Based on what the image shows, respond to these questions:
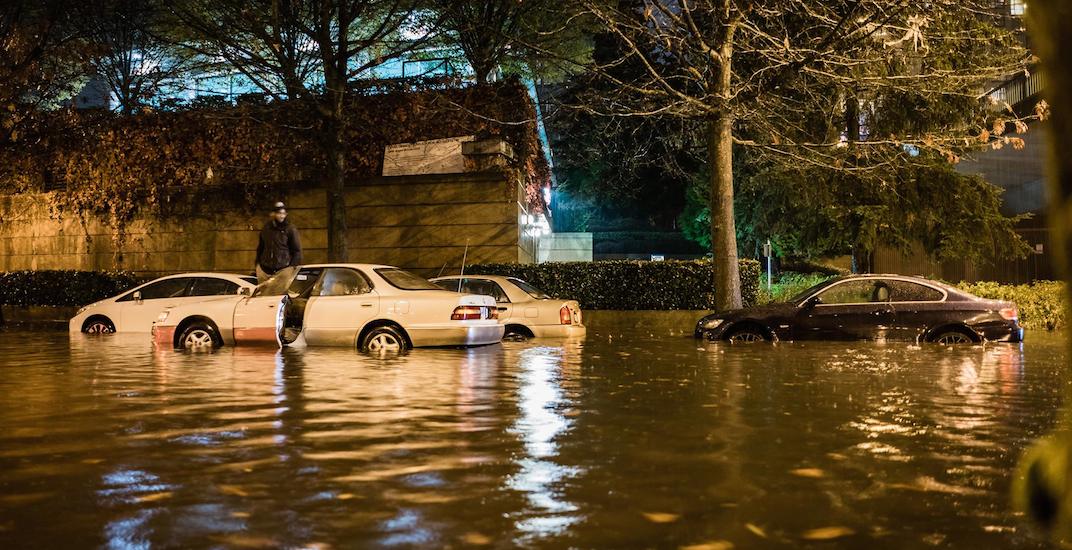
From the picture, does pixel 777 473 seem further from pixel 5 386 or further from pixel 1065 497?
pixel 5 386

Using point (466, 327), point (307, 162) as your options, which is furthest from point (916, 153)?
point (466, 327)

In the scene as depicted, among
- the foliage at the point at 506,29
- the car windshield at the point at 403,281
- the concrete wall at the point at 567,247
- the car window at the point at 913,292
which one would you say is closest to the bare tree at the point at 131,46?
the foliage at the point at 506,29

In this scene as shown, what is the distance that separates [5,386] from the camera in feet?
34.0

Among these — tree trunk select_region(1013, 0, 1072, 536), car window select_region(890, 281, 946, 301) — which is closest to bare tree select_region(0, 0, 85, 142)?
car window select_region(890, 281, 946, 301)

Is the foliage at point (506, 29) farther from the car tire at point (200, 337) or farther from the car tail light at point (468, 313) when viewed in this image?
the car tail light at point (468, 313)

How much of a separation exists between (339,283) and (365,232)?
12328 millimetres

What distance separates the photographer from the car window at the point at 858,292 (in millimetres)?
17672

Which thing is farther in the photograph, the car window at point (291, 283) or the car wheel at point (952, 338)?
the car wheel at point (952, 338)

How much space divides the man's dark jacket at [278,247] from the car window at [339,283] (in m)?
2.72

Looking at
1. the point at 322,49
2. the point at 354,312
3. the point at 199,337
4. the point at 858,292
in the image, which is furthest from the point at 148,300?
the point at 858,292

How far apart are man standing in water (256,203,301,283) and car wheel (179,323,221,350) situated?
1.85m

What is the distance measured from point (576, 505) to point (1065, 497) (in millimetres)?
3186

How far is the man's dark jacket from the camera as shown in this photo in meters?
17.5

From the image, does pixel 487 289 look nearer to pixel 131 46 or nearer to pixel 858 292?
pixel 858 292
